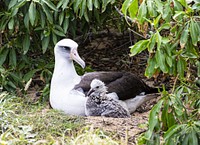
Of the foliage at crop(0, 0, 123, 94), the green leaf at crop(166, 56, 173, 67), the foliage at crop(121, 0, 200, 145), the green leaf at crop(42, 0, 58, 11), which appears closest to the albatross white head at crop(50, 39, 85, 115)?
the foliage at crop(0, 0, 123, 94)

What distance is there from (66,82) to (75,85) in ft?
0.42

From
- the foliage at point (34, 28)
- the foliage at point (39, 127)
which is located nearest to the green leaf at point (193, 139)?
the foliage at point (39, 127)

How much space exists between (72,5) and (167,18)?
2931 mm

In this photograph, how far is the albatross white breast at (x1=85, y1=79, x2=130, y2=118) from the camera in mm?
6684

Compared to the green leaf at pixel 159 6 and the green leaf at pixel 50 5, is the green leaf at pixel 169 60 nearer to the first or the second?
the green leaf at pixel 159 6

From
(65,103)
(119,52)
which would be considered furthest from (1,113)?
(119,52)

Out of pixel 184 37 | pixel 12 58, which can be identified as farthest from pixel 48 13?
pixel 184 37

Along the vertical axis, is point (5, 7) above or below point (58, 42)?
above

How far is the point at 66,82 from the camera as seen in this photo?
23.1ft

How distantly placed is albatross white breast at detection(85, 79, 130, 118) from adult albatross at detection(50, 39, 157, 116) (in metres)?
0.11

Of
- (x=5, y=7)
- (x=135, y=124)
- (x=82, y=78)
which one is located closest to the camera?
(x=135, y=124)

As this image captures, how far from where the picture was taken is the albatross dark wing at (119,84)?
6949mm

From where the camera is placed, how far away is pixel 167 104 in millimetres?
4480

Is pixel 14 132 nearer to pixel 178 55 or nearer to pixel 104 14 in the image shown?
pixel 178 55
